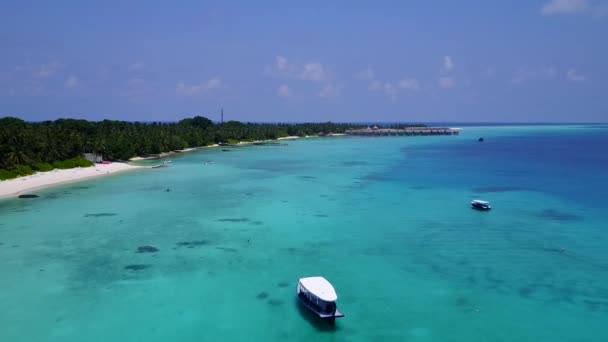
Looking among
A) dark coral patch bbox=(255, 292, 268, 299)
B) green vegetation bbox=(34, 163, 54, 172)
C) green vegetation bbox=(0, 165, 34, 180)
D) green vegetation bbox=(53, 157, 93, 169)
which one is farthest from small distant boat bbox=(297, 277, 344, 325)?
green vegetation bbox=(53, 157, 93, 169)

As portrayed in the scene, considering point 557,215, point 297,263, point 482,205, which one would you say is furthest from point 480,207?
point 297,263

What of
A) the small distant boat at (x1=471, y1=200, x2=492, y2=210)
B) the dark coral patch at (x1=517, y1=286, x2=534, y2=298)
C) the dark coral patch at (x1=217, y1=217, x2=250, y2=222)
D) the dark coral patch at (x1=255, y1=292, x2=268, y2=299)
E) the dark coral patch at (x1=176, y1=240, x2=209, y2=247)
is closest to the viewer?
the dark coral patch at (x1=255, y1=292, x2=268, y2=299)

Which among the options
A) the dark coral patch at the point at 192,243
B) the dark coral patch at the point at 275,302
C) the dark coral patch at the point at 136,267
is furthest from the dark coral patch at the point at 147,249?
the dark coral patch at the point at 275,302

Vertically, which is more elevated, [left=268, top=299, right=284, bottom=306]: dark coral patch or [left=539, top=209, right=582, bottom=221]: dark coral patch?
[left=539, top=209, right=582, bottom=221]: dark coral patch

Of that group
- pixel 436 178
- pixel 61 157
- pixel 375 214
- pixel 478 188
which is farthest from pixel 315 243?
pixel 61 157

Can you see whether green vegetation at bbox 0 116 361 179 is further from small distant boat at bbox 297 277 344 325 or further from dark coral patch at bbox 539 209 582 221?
dark coral patch at bbox 539 209 582 221

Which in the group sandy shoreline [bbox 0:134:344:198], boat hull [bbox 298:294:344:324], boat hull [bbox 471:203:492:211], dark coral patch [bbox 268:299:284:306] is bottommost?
dark coral patch [bbox 268:299:284:306]
